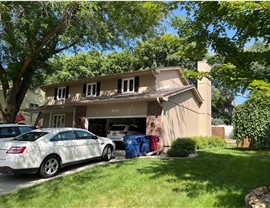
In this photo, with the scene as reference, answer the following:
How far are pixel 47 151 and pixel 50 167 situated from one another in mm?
668

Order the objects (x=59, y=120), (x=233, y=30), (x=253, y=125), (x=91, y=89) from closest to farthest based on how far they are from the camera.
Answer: (x=233, y=30) < (x=253, y=125) < (x=91, y=89) < (x=59, y=120)

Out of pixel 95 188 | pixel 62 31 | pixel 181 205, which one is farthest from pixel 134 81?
pixel 181 205

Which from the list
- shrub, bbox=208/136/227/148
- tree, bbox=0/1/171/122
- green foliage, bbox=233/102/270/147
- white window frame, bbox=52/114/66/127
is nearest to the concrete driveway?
tree, bbox=0/1/171/122

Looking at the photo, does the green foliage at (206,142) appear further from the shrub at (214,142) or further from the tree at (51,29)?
the tree at (51,29)

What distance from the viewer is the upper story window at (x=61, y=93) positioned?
24587 mm

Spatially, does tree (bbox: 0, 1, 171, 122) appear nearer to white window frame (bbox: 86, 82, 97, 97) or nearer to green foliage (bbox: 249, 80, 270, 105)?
white window frame (bbox: 86, 82, 97, 97)

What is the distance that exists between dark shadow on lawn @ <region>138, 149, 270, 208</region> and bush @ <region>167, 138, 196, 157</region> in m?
2.33

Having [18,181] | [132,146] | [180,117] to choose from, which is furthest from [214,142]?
[18,181]

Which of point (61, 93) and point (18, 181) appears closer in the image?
point (18, 181)

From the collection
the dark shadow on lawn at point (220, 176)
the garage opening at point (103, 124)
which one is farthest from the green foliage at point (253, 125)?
the garage opening at point (103, 124)

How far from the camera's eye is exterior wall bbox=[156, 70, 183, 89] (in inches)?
785

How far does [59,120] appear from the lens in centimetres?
2425

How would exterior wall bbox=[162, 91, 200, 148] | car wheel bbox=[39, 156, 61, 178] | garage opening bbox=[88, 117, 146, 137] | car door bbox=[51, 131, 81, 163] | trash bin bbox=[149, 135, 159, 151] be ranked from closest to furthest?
1. car wheel bbox=[39, 156, 61, 178]
2. car door bbox=[51, 131, 81, 163]
3. trash bin bbox=[149, 135, 159, 151]
4. exterior wall bbox=[162, 91, 200, 148]
5. garage opening bbox=[88, 117, 146, 137]

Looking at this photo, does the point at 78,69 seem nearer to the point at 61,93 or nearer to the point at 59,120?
the point at 61,93
